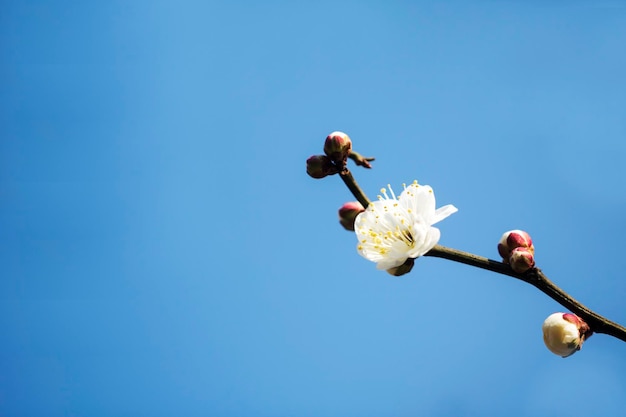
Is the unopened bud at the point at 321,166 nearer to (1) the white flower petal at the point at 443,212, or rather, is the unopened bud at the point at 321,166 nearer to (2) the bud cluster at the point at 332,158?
(2) the bud cluster at the point at 332,158

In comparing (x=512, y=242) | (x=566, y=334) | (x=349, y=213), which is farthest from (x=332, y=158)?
(x=566, y=334)

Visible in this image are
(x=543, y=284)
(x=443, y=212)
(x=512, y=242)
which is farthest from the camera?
(x=443, y=212)

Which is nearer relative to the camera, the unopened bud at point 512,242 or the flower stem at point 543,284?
the flower stem at point 543,284

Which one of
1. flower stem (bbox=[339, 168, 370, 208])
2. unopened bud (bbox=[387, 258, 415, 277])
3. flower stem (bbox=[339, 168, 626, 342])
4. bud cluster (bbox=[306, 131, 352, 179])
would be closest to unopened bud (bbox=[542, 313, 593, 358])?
flower stem (bbox=[339, 168, 626, 342])

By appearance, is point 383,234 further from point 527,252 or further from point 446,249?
point 527,252

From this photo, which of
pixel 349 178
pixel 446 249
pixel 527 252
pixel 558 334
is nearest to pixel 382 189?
pixel 349 178

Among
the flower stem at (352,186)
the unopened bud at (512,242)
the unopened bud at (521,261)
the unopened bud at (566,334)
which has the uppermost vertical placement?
the flower stem at (352,186)

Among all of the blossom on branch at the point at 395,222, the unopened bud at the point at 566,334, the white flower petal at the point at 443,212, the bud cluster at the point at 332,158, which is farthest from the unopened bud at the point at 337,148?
the unopened bud at the point at 566,334

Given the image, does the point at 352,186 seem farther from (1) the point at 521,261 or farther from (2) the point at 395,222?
(1) the point at 521,261
